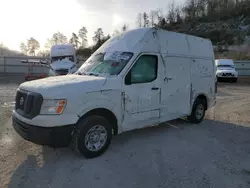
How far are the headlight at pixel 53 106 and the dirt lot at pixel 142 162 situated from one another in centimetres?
100

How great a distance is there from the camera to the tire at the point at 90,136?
436 cm

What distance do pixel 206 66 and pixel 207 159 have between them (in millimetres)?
3630

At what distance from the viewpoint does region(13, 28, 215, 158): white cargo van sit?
4.12 m

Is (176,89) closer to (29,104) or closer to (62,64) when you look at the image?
(29,104)

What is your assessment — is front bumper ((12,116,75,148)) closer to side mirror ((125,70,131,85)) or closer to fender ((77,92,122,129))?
fender ((77,92,122,129))

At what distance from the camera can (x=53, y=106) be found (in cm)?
408

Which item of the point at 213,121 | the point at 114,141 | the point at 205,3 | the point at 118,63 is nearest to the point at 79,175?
the point at 114,141

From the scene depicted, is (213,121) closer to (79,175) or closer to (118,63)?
(118,63)

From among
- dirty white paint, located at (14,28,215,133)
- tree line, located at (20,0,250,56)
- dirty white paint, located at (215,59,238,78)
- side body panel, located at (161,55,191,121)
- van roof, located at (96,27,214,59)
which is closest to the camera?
dirty white paint, located at (14,28,215,133)

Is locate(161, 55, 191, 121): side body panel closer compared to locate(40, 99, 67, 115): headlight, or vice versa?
locate(40, 99, 67, 115): headlight

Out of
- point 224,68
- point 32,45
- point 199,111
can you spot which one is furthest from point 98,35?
point 199,111

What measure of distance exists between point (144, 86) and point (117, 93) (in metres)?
0.81

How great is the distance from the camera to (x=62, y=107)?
4094 millimetres

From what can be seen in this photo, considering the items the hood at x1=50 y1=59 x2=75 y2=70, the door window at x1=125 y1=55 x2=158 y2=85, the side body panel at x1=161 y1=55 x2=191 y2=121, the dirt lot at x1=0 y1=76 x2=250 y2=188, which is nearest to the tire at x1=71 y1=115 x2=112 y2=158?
the dirt lot at x1=0 y1=76 x2=250 y2=188
